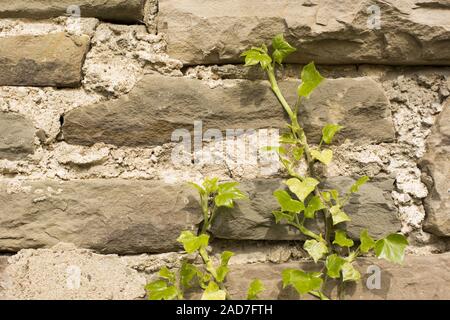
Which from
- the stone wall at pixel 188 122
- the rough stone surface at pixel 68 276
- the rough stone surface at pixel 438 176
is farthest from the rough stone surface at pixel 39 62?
the rough stone surface at pixel 438 176

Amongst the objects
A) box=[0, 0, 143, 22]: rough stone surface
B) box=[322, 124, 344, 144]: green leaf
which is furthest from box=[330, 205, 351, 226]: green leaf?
box=[0, 0, 143, 22]: rough stone surface

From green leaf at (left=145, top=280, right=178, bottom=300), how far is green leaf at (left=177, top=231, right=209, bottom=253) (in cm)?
7

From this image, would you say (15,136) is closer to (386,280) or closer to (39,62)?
(39,62)

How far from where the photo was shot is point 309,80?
0.92 meters

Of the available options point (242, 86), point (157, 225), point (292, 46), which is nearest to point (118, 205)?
point (157, 225)

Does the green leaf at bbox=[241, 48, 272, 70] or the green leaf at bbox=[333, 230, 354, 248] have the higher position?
the green leaf at bbox=[241, 48, 272, 70]

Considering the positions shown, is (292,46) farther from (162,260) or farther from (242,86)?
(162,260)

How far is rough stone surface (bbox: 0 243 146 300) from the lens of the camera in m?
0.85

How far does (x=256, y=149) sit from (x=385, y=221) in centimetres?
26

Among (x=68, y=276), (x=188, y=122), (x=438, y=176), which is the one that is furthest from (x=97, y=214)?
(x=438, y=176)

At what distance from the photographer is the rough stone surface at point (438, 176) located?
0.92 m

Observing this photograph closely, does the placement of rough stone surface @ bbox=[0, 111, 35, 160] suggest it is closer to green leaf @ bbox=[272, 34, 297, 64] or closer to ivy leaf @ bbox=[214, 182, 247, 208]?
ivy leaf @ bbox=[214, 182, 247, 208]

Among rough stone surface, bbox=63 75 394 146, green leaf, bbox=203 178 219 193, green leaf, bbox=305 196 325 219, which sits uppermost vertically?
rough stone surface, bbox=63 75 394 146

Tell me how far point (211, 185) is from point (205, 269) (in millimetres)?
144
